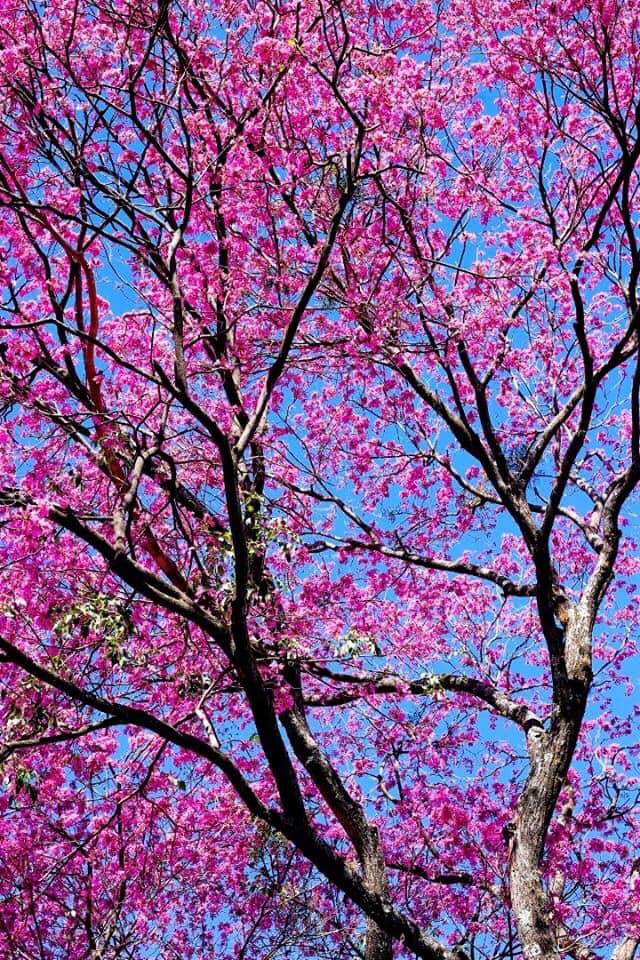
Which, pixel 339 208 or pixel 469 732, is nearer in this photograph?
pixel 339 208

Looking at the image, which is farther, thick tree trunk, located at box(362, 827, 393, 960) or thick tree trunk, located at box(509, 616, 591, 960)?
thick tree trunk, located at box(362, 827, 393, 960)

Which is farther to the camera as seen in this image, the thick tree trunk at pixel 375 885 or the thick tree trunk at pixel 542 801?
the thick tree trunk at pixel 375 885

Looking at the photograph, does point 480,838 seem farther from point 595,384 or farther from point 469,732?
point 595,384

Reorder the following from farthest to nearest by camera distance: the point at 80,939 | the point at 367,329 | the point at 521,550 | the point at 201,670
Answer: the point at 521,550, the point at 80,939, the point at 367,329, the point at 201,670

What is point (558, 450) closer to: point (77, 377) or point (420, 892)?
point (420, 892)

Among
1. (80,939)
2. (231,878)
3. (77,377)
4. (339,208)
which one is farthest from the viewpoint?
(231,878)

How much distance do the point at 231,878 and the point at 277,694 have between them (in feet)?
12.8

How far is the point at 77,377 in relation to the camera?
25.4ft

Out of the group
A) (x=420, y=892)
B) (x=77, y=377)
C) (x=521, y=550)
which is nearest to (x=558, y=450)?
(x=521, y=550)

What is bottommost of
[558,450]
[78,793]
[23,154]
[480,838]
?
[78,793]

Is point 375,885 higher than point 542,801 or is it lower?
lower

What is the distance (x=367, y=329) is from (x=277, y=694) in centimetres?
348

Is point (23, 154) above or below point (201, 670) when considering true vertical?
above

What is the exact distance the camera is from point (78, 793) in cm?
1040
